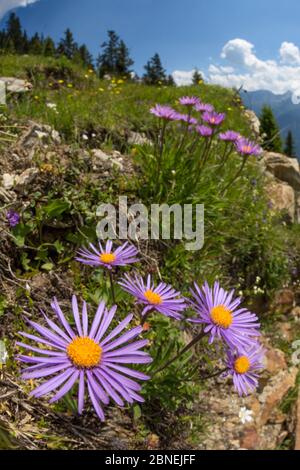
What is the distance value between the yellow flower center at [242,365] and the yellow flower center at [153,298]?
16.0 inches

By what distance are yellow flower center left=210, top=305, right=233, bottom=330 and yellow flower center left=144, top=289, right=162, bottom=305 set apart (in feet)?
0.60

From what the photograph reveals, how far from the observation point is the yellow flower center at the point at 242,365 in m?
1.53

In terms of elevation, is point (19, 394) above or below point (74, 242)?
below

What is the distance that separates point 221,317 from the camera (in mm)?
1360

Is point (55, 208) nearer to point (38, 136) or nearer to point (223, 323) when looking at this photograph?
point (38, 136)

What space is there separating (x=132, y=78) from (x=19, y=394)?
27.3ft

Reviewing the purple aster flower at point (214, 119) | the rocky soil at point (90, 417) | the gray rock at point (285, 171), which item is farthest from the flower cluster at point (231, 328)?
the gray rock at point (285, 171)

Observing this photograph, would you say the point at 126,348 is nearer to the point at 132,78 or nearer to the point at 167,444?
the point at 167,444

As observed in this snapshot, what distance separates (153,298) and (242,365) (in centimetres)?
47

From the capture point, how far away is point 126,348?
3.66ft

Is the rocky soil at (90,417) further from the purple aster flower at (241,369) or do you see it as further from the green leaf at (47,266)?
the purple aster flower at (241,369)

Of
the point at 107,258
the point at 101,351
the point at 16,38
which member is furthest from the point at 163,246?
the point at 16,38

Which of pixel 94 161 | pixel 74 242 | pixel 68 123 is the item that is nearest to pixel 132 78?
Answer: pixel 68 123

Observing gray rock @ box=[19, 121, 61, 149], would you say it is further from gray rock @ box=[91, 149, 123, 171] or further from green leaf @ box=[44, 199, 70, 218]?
green leaf @ box=[44, 199, 70, 218]
